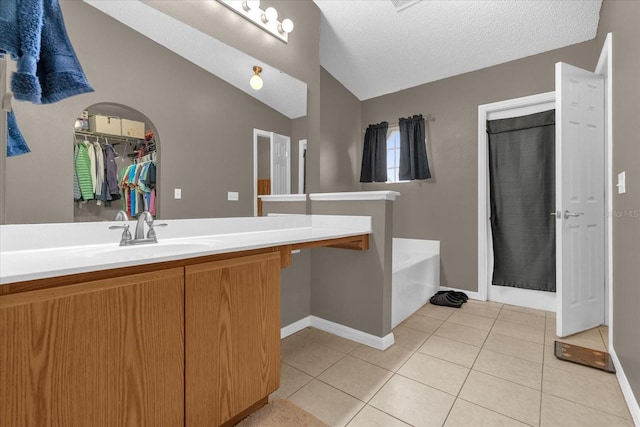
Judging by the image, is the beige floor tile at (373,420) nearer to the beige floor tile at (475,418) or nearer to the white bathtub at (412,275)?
the beige floor tile at (475,418)

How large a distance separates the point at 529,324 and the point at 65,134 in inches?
128

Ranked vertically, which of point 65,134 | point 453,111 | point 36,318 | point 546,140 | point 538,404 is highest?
point 453,111

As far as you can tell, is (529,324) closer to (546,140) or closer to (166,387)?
(546,140)

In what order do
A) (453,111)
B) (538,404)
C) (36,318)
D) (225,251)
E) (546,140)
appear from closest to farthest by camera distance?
(36,318)
(225,251)
(538,404)
(546,140)
(453,111)

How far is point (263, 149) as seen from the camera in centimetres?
198

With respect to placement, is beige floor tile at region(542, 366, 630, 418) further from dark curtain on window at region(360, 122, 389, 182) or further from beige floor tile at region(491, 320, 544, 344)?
dark curtain on window at region(360, 122, 389, 182)

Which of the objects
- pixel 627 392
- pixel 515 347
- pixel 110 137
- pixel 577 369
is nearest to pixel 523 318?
pixel 515 347

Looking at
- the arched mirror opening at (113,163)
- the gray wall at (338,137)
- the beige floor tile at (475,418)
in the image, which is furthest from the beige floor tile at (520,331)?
the arched mirror opening at (113,163)

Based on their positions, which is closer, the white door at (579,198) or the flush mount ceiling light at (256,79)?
the flush mount ceiling light at (256,79)

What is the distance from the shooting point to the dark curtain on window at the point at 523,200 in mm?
2734

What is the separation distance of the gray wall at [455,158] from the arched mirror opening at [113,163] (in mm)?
2748

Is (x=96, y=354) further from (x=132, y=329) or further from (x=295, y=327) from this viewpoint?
(x=295, y=327)

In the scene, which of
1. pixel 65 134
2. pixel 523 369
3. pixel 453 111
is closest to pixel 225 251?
pixel 65 134

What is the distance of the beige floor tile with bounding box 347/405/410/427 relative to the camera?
1.33 meters
